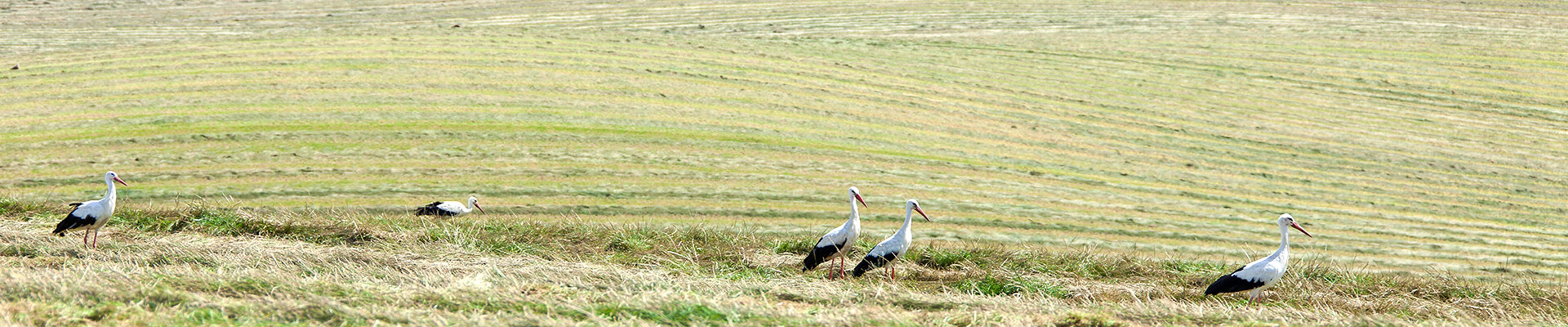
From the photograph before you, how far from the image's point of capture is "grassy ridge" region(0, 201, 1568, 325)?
233 inches

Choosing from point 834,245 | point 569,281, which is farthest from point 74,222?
point 834,245

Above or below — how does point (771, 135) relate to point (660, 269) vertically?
below

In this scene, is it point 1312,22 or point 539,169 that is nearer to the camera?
point 539,169

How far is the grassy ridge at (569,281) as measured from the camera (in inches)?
233

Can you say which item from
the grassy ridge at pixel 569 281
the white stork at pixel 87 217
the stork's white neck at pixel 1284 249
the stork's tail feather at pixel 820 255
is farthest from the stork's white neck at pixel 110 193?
the stork's white neck at pixel 1284 249

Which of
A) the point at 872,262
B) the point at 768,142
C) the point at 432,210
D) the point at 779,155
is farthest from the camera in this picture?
the point at 768,142

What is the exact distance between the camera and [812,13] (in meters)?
27.5

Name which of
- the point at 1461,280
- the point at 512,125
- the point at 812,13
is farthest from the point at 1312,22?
the point at 512,125

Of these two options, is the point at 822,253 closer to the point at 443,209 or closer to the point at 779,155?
the point at 443,209

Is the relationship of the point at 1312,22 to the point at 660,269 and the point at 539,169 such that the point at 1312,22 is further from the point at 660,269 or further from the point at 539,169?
the point at 660,269

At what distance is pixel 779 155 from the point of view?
15.2m

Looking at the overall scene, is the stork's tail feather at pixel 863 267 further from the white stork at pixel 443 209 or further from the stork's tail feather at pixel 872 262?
the white stork at pixel 443 209

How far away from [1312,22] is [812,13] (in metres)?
13.0

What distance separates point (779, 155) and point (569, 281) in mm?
8241
